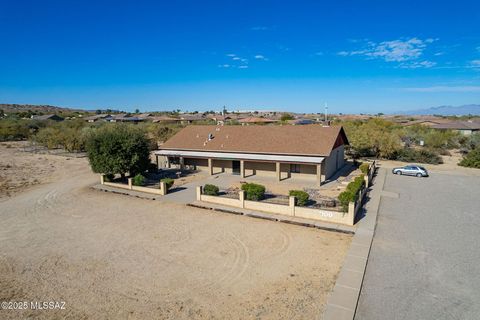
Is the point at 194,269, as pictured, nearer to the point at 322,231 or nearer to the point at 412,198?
the point at 322,231

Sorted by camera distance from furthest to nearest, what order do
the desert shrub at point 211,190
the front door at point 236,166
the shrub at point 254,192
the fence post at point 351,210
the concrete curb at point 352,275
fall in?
the front door at point 236,166
the desert shrub at point 211,190
the shrub at point 254,192
the fence post at point 351,210
the concrete curb at point 352,275

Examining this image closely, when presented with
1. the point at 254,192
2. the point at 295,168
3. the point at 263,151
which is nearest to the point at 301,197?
the point at 254,192

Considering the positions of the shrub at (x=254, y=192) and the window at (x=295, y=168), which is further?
the window at (x=295, y=168)

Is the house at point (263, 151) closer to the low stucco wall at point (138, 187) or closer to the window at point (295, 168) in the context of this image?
the window at point (295, 168)

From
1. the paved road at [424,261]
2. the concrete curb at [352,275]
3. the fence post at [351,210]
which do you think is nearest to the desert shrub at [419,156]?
the paved road at [424,261]

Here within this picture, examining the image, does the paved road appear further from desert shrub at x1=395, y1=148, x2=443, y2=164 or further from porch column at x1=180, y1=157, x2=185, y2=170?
porch column at x1=180, y1=157, x2=185, y2=170

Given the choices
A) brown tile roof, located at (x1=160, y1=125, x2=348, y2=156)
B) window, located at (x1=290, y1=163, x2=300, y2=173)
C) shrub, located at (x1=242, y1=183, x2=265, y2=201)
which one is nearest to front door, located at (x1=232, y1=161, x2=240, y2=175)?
brown tile roof, located at (x1=160, y1=125, x2=348, y2=156)
